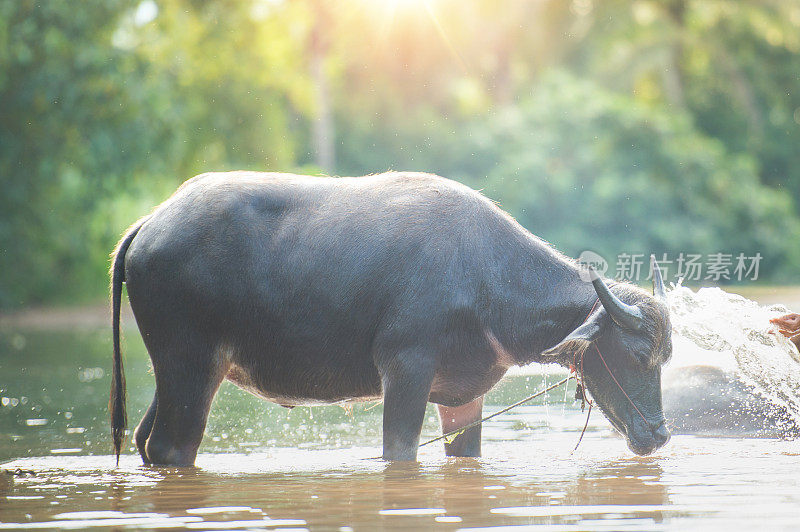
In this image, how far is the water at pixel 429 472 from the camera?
17.3ft

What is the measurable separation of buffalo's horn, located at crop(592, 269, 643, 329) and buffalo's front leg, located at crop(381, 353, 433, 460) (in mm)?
1108

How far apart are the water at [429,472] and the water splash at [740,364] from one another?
0.02 m

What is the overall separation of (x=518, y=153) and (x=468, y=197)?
2546 centimetres

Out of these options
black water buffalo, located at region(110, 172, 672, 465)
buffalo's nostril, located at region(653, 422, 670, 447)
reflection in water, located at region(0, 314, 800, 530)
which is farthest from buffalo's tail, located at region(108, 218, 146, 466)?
buffalo's nostril, located at region(653, 422, 670, 447)

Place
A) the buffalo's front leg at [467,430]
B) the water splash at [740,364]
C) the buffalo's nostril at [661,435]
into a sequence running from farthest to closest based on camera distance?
the water splash at [740,364] → the buffalo's front leg at [467,430] → the buffalo's nostril at [661,435]

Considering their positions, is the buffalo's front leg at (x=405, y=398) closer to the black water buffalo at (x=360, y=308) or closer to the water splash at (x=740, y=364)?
the black water buffalo at (x=360, y=308)

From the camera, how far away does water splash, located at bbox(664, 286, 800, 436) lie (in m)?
8.44

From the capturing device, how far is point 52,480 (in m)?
6.59

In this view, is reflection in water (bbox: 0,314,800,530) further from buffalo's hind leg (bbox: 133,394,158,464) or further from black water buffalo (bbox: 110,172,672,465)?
black water buffalo (bbox: 110,172,672,465)

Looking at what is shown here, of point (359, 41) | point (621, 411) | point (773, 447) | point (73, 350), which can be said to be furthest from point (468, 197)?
point (359, 41)

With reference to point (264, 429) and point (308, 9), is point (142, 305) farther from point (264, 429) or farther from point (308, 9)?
point (308, 9)

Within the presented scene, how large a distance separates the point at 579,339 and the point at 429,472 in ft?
3.93

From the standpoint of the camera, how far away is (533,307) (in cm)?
699

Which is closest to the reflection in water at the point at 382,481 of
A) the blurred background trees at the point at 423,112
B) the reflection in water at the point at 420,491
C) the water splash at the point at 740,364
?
the reflection in water at the point at 420,491
